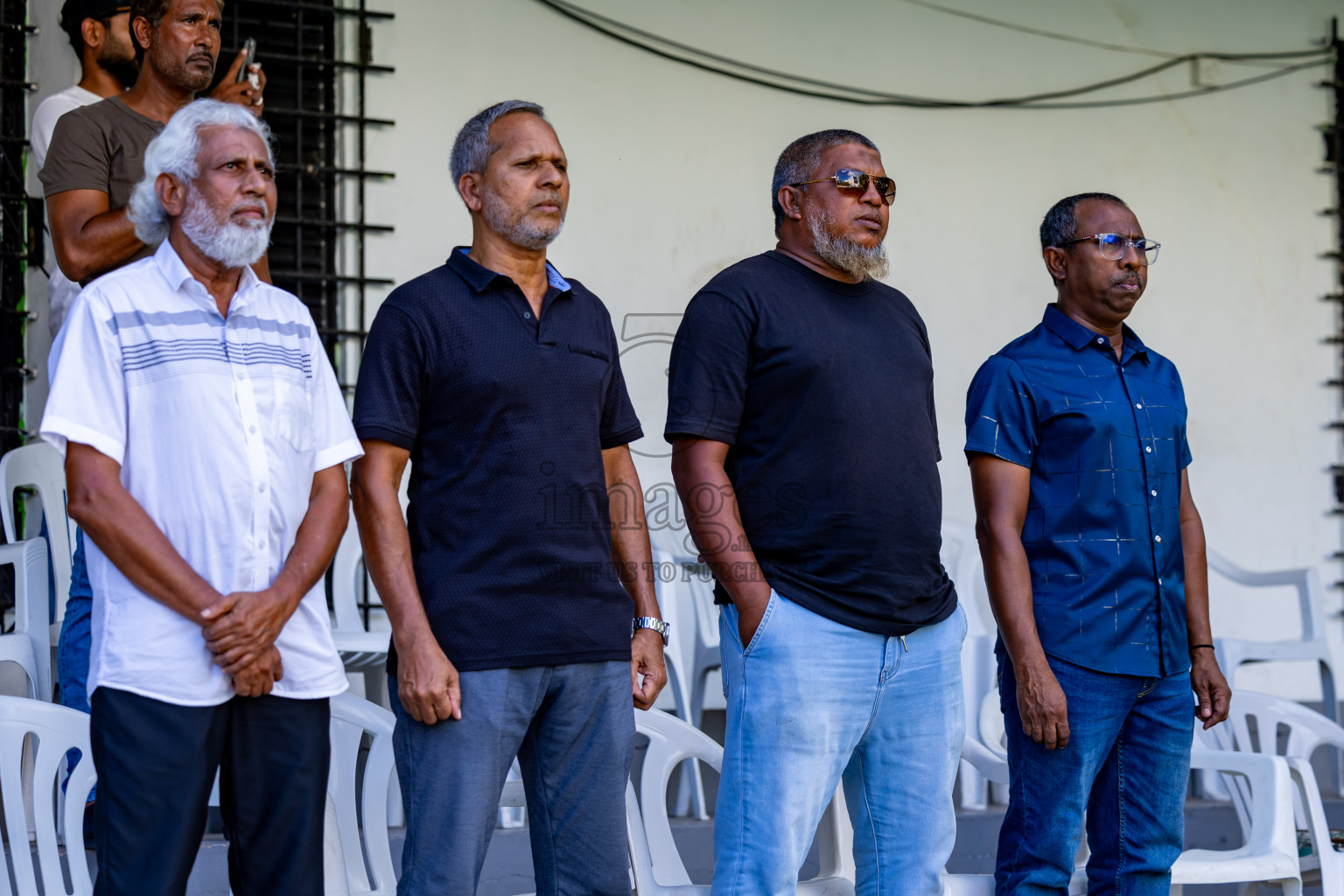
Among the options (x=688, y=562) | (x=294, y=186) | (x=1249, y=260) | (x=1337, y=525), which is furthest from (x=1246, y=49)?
(x=294, y=186)

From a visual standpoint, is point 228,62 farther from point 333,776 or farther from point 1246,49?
point 1246,49

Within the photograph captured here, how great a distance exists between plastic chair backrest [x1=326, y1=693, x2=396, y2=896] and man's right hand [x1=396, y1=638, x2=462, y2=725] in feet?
2.11

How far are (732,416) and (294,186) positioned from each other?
2.67m

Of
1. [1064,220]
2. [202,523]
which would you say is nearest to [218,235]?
[202,523]

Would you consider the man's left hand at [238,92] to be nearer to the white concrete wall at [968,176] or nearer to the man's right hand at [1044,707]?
the white concrete wall at [968,176]

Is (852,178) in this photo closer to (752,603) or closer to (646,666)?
(752,603)

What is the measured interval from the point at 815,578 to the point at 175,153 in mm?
1363

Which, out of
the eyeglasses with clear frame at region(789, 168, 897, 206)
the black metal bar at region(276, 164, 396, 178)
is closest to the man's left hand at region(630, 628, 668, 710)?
the eyeglasses with clear frame at region(789, 168, 897, 206)

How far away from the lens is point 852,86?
205 inches

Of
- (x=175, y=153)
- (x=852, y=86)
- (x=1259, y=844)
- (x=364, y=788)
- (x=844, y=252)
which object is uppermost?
(x=852, y=86)

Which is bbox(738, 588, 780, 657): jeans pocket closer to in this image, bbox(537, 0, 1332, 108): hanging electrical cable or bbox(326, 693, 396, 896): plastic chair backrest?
bbox(326, 693, 396, 896): plastic chair backrest

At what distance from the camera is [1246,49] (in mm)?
5609

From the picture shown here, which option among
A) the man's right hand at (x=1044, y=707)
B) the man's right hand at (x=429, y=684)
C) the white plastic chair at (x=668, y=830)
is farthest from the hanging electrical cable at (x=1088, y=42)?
the man's right hand at (x=429, y=684)

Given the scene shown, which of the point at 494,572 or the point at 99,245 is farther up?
the point at 99,245
